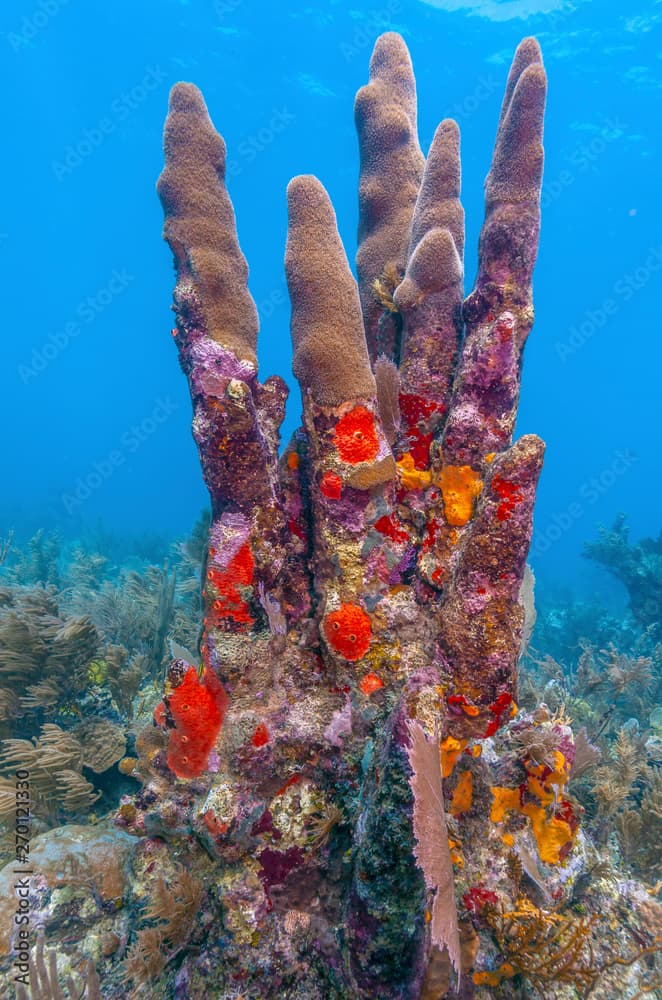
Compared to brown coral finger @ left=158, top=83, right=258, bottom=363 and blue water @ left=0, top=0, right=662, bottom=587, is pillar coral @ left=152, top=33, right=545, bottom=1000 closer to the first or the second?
brown coral finger @ left=158, top=83, right=258, bottom=363

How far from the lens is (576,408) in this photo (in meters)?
110

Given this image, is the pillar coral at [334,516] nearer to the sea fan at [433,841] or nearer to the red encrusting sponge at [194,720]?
the red encrusting sponge at [194,720]

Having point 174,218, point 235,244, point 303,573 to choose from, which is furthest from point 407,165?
point 303,573

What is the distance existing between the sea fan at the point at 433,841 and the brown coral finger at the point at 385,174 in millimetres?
2954

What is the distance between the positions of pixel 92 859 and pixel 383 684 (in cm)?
224

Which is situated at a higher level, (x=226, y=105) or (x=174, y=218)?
(x=226, y=105)

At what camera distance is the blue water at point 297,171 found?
109ft

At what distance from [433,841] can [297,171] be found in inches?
2628

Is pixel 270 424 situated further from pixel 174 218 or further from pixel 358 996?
pixel 358 996

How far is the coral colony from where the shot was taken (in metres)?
2.65

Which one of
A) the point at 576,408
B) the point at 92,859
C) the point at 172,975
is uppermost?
the point at 576,408

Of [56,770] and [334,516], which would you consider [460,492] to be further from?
[56,770]

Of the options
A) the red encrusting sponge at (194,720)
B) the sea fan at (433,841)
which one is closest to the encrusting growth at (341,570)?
the red encrusting sponge at (194,720)

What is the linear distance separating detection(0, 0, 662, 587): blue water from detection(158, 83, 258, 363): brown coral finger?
25355 mm
